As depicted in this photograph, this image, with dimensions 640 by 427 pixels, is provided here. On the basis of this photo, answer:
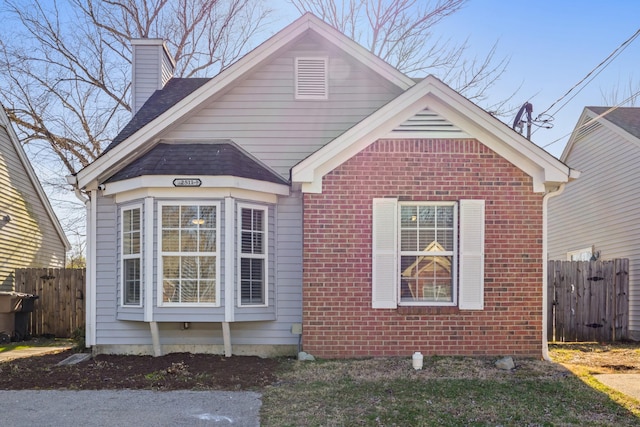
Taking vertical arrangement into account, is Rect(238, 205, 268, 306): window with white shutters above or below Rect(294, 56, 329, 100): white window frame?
below

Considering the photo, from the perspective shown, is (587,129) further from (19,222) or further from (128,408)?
(19,222)

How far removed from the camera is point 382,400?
607 cm

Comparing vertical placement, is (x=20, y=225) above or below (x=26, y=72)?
below

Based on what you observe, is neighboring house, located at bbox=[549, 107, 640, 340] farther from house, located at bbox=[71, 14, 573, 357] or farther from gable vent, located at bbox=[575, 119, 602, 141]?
house, located at bbox=[71, 14, 573, 357]

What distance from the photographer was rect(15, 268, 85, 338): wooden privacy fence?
13.2 meters

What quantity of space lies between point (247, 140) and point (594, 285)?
7711mm

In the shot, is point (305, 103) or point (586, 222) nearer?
point (305, 103)

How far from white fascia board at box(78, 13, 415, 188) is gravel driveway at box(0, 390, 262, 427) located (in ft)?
12.5

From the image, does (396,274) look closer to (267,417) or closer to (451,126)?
(451,126)

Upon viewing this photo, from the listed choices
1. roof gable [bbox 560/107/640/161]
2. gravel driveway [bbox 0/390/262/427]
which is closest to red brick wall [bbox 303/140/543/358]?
gravel driveway [bbox 0/390/262/427]

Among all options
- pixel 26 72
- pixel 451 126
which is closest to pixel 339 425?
pixel 451 126

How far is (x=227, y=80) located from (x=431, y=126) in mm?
3468

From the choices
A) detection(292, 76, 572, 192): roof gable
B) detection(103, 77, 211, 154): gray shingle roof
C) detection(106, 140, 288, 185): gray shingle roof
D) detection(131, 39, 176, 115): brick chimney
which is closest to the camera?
detection(292, 76, 572, 192): roof gable

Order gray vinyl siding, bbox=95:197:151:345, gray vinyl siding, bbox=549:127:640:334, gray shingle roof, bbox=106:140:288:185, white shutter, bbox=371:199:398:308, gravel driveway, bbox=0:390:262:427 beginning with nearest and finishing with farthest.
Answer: gravel driveway, bbox=0:390:262:427
white shutter, bbox=371:199:398:308
gray shingle roof, bbox=106:140:288:185
gray vinyl siding, bbox=95:197:151:345
gray vinyl siding, bbox=549:127:640:334
